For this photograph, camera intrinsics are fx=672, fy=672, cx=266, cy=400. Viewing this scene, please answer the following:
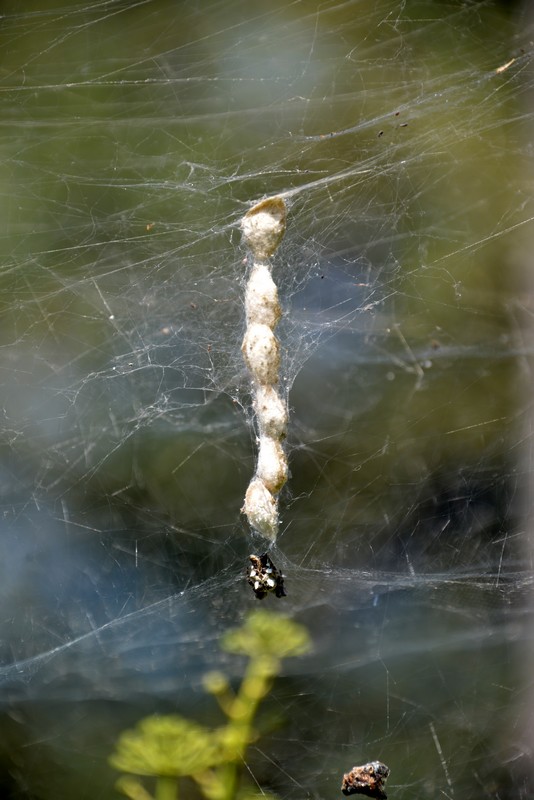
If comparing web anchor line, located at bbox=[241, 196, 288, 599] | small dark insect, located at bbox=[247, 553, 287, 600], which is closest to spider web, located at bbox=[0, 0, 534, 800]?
web anchor line, located at bbox=[241, 196, 288, 599]

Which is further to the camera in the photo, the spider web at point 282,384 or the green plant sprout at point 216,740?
the spider web at point 282,384

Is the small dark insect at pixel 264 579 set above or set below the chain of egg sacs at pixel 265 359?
below


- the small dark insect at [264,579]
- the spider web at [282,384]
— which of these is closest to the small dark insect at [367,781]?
the spider web at [282,384]

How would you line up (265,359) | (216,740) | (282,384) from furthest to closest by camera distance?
1. (282,384)
2. (265,359)
3. (216,740)

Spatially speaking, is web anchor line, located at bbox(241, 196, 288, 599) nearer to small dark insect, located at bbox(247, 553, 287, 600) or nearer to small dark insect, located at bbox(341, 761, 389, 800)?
small dark insect, located at bbox(247, 553, 287, 600)

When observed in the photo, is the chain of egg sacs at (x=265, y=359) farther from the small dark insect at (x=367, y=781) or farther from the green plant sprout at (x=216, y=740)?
the small dark insect at (x=367, y=781)

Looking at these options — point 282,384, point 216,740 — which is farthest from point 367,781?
point 282,384

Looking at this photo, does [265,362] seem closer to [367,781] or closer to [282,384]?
[282,384]
